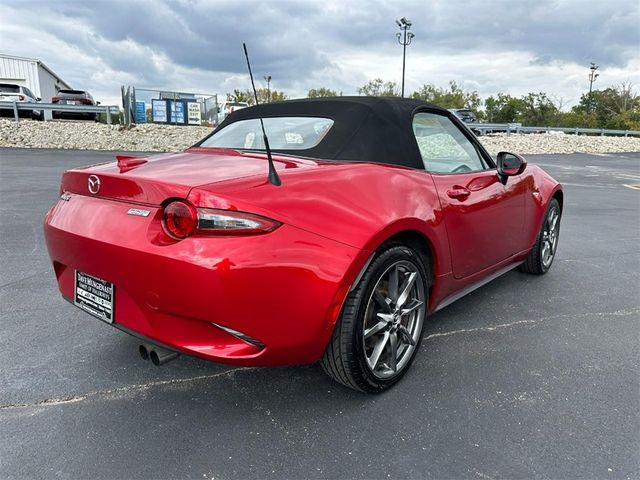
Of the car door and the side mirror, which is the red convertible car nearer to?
the car door

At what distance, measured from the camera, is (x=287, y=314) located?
6.44ft

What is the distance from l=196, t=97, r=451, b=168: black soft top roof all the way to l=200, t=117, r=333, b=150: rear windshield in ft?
0.16

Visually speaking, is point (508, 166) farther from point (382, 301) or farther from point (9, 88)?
point (9, 88)

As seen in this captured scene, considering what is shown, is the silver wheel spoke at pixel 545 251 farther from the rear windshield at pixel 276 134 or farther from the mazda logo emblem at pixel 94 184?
the mazda logo emblem at pixel 94 184

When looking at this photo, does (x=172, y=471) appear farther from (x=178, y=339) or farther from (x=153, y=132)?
(x=153, y=132)

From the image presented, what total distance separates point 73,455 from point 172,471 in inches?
17.0

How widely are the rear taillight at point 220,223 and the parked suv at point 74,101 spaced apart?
69.7 ft

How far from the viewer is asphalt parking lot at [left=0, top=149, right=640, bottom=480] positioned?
194 centimetres

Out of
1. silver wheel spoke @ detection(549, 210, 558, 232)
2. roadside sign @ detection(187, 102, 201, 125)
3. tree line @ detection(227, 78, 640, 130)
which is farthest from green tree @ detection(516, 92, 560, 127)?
silver wheel spoke @ detection(549, 210, 558, 232)

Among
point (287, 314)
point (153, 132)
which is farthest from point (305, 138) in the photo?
point (153, 132)

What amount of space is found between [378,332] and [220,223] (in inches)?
40.2

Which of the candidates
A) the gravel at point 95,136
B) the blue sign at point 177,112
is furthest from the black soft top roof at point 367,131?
the blue sign at point 177,112

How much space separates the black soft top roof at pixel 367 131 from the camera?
102 inches

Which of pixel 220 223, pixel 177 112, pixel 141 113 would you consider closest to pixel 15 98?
pixel 141 113
